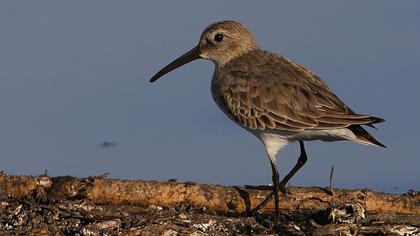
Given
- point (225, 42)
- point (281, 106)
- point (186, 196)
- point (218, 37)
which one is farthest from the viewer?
point (218, 37)

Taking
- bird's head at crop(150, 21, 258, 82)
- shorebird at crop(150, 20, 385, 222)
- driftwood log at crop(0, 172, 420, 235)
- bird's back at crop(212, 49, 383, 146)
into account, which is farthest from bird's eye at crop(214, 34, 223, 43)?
driftwood log at crop(0, 172, 420, 235)

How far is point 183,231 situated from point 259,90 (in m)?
2.53

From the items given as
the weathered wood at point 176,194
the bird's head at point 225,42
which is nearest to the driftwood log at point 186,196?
the weathered wood at point 176,194

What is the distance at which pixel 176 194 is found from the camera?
35.3 ft

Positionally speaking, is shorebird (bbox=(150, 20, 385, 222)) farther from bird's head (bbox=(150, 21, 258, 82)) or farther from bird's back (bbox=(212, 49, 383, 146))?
bird's head (bbox=(150, 21, 258, 82))

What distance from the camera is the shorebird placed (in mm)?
10727

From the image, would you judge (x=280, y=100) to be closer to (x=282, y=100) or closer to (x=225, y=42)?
(x=282, y=100)

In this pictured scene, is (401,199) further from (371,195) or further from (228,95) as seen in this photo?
(228,95)

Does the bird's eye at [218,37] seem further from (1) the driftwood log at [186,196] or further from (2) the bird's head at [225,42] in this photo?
(1) the driftwood log at [186,196]

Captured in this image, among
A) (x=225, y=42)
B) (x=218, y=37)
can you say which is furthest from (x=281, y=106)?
(x=218, y=37)

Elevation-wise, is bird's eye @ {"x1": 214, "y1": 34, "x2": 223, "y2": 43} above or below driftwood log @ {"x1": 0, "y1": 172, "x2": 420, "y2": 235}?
above

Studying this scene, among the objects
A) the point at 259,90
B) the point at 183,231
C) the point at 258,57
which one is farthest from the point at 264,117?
the point at 183,231

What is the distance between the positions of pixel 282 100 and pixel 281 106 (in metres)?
0.09

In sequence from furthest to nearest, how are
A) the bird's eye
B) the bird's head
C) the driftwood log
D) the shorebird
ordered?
the bird's eye, the bird's head, the shorebird, the driftwood log
